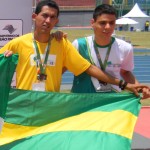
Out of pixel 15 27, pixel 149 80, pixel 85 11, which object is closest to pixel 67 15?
pixel 85 11

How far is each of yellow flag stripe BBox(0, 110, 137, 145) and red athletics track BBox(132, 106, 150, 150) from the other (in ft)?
7.96

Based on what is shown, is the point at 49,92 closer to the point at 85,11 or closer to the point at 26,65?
the point at 26,65

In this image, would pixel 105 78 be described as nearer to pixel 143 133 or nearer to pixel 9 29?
pixel 9 29

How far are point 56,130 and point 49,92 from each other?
0.44m

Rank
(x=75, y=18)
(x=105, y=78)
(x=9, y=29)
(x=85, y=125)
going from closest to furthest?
1. (x=85, y=125)
2. (x=105, y=78)
3. (x=9, y=29)
4. (x=75, y=18)

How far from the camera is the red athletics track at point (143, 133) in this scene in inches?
271

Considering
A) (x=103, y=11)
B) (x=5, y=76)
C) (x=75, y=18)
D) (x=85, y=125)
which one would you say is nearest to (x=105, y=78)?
(x=85, y=125)

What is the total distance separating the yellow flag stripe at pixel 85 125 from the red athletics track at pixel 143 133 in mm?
2427

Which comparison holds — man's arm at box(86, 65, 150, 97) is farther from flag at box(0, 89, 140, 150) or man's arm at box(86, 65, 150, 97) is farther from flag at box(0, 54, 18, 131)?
flag at box(0, 54, 18, 131)

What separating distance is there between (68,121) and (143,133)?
356 centimetres

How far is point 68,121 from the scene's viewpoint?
14.6ft

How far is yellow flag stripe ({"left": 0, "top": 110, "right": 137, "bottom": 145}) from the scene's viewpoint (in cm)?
430

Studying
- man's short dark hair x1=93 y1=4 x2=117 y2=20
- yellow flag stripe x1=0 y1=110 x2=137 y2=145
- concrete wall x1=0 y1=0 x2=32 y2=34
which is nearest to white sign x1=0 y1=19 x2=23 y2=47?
concrete wall x1=0 y1=0 x2=32 y2=34

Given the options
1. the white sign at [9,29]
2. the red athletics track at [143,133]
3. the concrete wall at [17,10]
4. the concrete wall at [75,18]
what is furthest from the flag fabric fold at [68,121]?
the concrete wall at [75,18]
